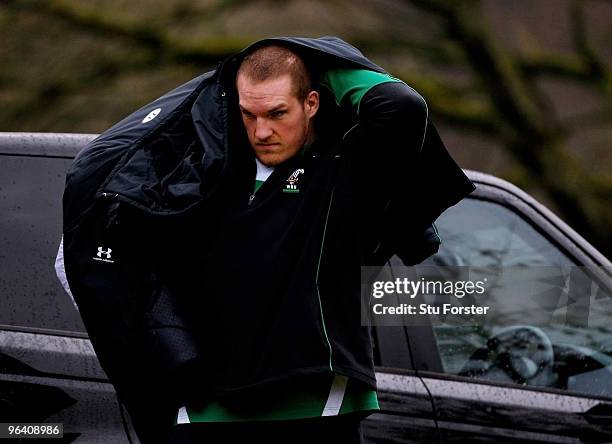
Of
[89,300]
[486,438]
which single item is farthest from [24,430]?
[486,438]

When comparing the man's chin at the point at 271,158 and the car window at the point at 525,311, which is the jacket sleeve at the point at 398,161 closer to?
the man's chin at the point at 271,158

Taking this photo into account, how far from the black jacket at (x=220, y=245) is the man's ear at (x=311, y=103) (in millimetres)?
76

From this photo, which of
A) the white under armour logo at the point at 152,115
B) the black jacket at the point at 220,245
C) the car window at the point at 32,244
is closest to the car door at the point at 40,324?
the car window at the point at 32,244

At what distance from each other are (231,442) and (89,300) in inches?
17.0

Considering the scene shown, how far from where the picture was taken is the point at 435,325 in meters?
3.68

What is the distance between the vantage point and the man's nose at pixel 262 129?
2764mm

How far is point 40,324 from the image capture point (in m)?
3.24

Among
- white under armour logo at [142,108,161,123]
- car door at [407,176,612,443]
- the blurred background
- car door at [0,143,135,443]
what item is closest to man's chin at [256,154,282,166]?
white under armour logo at [142,108,161,123]

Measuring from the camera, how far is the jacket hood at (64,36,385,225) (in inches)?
106

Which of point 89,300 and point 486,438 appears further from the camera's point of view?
point 486,438

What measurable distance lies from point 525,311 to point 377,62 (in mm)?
6956

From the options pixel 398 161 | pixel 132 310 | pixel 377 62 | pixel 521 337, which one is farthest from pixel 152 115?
pixel 377 62

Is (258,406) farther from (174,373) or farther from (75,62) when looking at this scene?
(75,62)

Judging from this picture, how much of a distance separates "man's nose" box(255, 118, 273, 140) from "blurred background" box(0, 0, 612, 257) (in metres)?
7.13
